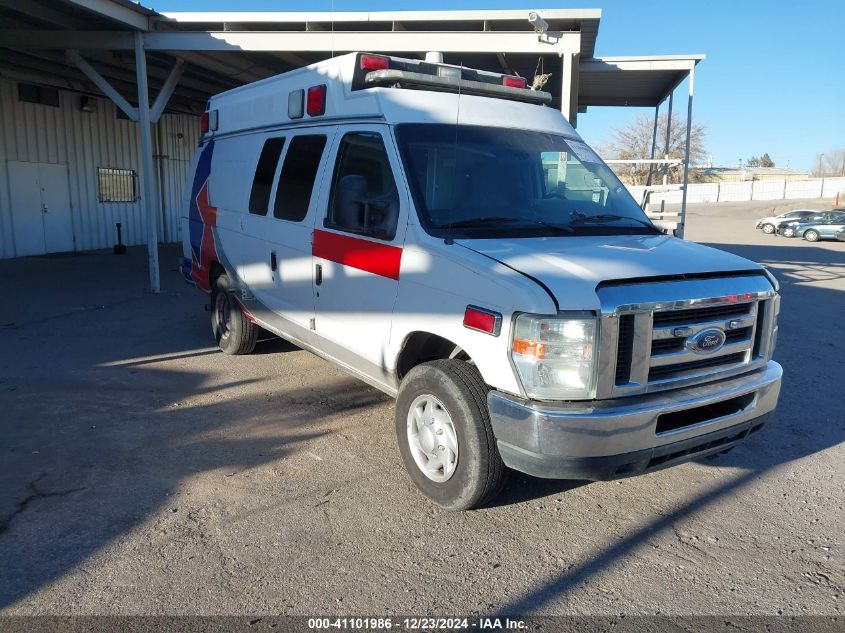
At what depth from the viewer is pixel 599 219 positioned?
172 inches

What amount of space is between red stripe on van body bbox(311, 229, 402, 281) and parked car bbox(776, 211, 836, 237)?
114ft

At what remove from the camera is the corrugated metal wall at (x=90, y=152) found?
14586 mm

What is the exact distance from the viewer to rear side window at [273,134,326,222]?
16.3 feet

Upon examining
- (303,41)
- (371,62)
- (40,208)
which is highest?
(303,41)

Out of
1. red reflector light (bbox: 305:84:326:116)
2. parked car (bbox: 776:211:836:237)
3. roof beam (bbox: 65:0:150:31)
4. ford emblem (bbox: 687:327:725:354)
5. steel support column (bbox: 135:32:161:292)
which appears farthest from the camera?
parked car (bbox: 776:211:836:237)

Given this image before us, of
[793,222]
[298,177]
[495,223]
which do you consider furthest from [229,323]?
[793,222]

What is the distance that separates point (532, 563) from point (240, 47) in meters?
9.11

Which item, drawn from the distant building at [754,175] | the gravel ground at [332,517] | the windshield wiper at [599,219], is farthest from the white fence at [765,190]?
the windshield wiper at [599,219]

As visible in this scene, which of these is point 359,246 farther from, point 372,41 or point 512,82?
point 372,41

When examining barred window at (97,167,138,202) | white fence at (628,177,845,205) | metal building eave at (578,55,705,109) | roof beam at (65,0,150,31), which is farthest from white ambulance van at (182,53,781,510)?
white fence at (628,177,845,205)

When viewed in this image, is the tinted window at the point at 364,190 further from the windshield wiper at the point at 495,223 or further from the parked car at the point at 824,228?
the parked car at the point at 824,228

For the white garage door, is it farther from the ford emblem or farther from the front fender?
the ford emblem

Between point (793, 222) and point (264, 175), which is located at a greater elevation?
point (264, 175)

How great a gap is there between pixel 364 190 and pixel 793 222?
3540 cm
